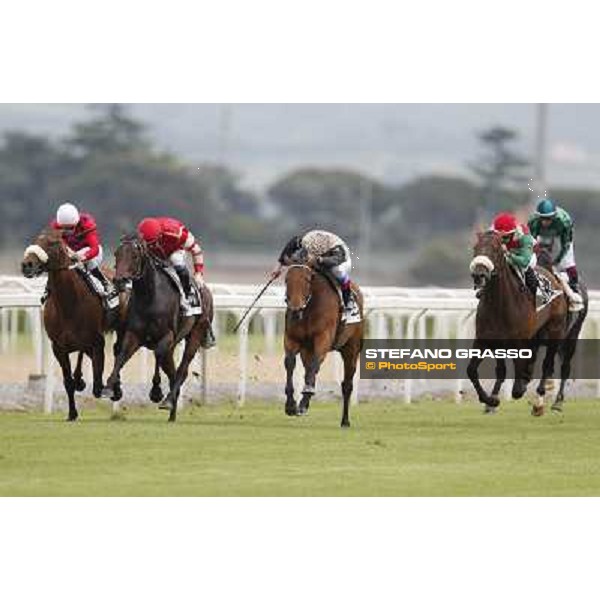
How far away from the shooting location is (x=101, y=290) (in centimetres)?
1360

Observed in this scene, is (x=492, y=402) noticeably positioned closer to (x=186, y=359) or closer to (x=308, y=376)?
(x=308, y=376)

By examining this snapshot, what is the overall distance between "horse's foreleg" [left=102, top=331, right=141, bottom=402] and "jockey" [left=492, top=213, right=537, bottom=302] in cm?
246

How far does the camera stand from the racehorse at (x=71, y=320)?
13.3 meters

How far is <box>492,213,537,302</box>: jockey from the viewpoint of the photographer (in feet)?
45.4

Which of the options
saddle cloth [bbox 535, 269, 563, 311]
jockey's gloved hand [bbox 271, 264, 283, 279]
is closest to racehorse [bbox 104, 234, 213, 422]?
jockey's gloved hand [bbox 271, 264, 283, 279]

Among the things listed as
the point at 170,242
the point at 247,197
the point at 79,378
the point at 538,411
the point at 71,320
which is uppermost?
the point at 170,242

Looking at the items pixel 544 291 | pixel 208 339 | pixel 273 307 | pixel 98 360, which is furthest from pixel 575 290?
pixel 98 360

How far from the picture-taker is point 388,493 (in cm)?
970

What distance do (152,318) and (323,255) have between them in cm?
119

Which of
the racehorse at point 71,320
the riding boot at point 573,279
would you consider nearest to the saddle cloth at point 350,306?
the racehorse at point 71,320

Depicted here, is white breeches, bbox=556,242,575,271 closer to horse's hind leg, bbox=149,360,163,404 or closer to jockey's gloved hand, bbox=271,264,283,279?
jockey's gloved hand, bbox=271,264,283,279

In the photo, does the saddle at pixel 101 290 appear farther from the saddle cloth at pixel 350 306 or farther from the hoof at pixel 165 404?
the saddle cloth at pixel 350 306

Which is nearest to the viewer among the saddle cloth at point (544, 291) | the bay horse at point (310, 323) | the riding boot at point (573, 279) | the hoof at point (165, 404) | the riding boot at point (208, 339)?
the bay horse at point (310, 323)

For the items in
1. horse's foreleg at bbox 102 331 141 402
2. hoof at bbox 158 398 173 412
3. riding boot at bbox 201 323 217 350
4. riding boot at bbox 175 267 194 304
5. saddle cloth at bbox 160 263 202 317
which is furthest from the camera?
riding boot at bbox 201 323 217 350
